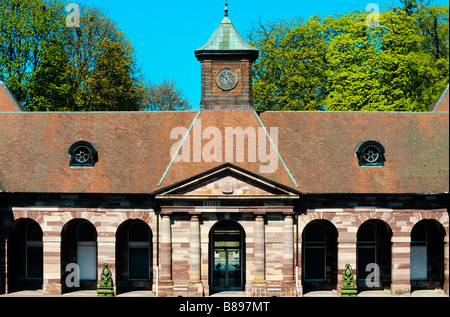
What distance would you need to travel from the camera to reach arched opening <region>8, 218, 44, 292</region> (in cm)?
4509

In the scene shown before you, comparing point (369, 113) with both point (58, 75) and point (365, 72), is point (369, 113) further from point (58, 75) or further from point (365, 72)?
point (58, 75)

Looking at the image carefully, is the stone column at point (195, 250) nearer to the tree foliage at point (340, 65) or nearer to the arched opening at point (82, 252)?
the arched opening at point (82, 252)

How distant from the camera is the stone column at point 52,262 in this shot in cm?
4331

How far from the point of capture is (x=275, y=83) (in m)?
69.0

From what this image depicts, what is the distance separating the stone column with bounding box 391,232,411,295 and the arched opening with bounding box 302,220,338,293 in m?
3.69

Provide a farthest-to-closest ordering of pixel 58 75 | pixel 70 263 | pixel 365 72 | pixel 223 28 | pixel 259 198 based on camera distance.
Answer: pixel 58 75, pixel 365 72, pixel 223 28, pixel 70 263, pixel 259 198

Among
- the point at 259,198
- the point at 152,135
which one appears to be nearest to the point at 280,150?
the point at 259,198

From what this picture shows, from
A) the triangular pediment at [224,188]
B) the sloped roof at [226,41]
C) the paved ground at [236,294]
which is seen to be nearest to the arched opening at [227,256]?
the paved ground at [236,294]

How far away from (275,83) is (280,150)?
2475 cm

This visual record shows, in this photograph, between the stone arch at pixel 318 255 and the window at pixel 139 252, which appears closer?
the stone arch at pixel 318 255

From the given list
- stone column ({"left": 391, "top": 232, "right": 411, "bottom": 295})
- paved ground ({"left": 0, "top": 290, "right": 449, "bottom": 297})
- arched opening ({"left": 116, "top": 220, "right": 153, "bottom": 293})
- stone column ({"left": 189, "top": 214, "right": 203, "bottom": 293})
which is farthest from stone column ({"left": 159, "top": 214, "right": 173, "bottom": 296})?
stone column ({"left": 391, "top": 232, "right": 411, "bottom": 295})

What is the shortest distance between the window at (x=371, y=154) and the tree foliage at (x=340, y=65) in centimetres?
540

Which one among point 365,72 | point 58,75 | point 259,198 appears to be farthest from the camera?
point 58,75

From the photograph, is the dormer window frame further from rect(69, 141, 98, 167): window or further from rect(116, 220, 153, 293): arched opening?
rect(69, 141, 98, 167): window
